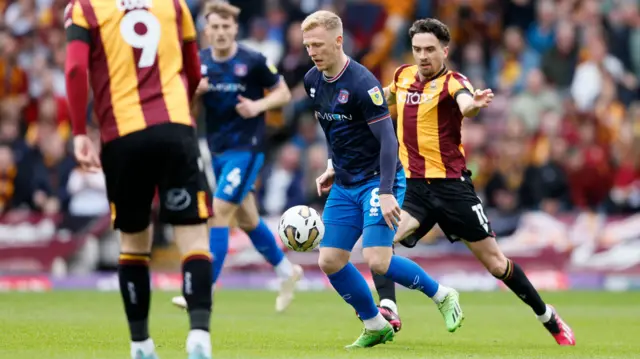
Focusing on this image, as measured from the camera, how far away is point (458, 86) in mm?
9492

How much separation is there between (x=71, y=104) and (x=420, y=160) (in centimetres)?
415

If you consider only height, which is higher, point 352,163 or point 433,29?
point 433,29

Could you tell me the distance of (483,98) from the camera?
27.2 ft

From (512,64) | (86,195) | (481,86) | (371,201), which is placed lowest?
(86,195)

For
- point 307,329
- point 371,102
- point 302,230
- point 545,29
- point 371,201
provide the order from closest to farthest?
point 371,102 < point 371,201 < point 302,230 < point 307,329 < point 545,29

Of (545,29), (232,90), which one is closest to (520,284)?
(232,90)

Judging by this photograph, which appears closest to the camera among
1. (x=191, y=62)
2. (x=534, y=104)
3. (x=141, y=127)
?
(x=141, y=127)

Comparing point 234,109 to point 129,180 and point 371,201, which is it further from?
point 129,180

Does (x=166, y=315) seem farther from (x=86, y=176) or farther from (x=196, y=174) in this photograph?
(x=86, y=176)

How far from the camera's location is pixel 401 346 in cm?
888

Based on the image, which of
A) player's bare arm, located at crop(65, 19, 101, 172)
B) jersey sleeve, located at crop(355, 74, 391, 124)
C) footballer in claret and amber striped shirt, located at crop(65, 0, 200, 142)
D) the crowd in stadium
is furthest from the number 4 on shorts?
the crowd in stadium

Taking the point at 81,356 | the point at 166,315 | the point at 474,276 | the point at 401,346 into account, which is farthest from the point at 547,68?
the point at 81,356

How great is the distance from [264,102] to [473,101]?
4.01m

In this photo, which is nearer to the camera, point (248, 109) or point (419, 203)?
point (419, 203)
